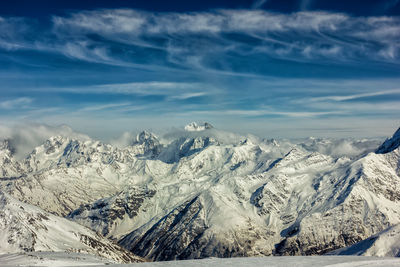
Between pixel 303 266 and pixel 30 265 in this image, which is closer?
pixel 303 266

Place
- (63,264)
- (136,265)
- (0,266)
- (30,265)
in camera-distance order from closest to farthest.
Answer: (136,265)
(0,266)
(30,265)
(63,264)

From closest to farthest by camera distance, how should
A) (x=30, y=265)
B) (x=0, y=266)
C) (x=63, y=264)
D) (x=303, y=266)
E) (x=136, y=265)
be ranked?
(x=303, y=266)
(x=136, y=265)
(x=0, y=266)
(x=30, y=265)
(x=63, y=264)

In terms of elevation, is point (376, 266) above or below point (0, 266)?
above

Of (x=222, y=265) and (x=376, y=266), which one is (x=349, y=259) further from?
(x=222, y=265)

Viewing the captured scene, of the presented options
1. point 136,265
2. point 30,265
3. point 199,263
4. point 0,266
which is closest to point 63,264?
point 30,265

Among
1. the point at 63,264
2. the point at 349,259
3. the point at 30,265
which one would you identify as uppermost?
the point at 349,259

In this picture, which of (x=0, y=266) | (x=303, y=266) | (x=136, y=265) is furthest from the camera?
(x=0, y=266)

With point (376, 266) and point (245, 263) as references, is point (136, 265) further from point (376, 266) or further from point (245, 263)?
point (376, 266)

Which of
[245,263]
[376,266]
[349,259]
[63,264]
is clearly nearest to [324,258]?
[349,259]

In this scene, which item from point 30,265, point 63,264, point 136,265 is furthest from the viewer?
point 63,264
